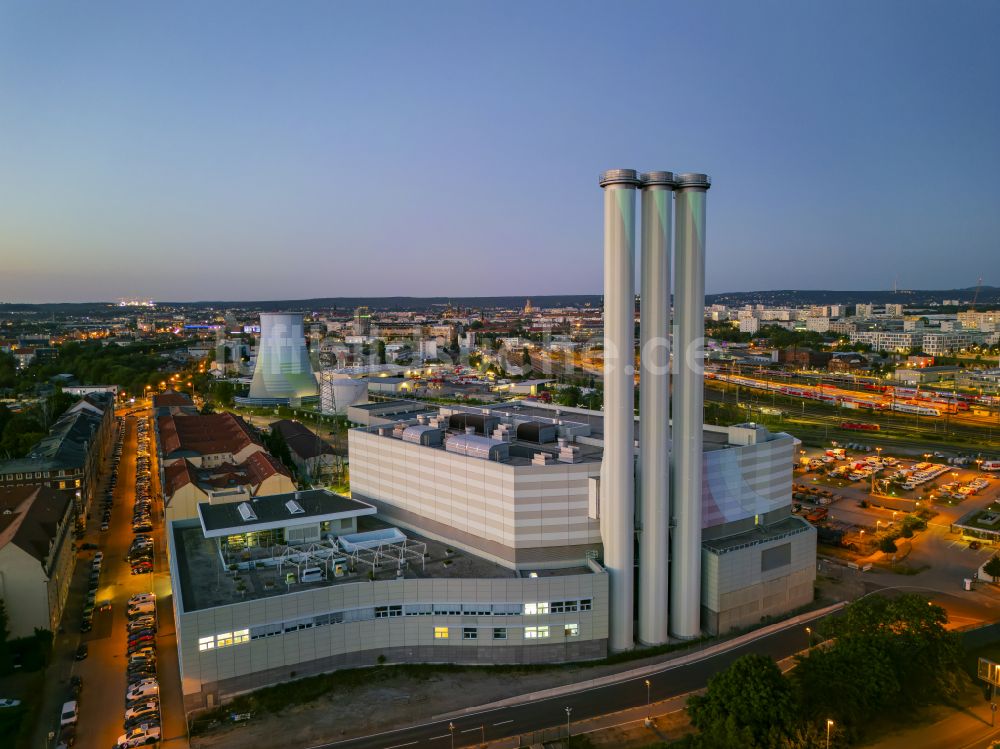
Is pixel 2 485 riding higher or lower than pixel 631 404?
lower

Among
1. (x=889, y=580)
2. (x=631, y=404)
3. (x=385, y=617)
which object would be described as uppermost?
(x=631, y=404)

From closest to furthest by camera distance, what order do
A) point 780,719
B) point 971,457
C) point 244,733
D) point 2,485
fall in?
1. point 780,719
2. point 244,733
3. point 2,485
4. point 971,457

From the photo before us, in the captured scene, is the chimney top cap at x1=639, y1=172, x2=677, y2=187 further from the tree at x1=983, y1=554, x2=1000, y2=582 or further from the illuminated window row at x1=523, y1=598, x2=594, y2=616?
the tree at x1=983, y1=554, x2=1000, y2=582

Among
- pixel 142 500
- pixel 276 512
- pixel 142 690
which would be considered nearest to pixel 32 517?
pixel 276 512

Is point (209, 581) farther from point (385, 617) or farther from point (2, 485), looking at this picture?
point (2, 485)

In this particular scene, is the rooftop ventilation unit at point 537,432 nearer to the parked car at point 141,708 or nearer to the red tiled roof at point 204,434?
the parked car at point 141,708

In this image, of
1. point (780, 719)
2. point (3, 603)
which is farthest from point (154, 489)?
point (780, 719)

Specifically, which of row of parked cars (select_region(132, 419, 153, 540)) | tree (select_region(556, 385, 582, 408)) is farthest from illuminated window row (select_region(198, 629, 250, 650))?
tree (select_region(556, 385, 582, 408))

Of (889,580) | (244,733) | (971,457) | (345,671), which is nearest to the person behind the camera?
(244,733)
